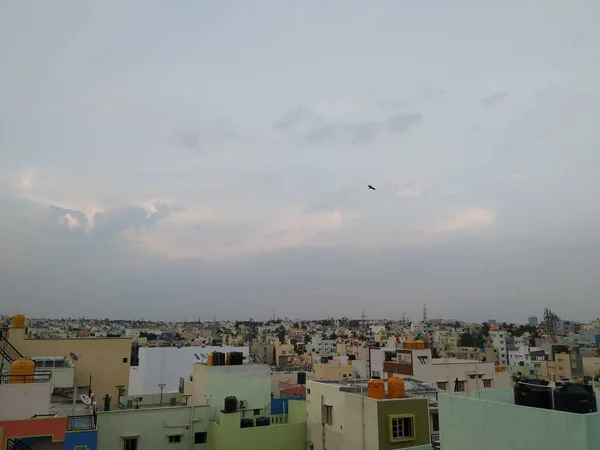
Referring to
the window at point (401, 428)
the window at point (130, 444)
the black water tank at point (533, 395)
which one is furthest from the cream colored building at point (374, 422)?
the window at point (130, 444)

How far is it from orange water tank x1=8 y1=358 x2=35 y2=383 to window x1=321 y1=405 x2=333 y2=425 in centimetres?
1367

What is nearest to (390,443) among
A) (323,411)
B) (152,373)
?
(323,411)

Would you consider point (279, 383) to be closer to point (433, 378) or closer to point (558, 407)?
point (433, 378)

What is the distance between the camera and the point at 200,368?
29.8 meters

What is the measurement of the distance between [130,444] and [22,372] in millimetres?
6887

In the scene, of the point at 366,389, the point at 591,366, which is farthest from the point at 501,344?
the point at 366,389

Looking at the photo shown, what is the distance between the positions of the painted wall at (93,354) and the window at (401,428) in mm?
22500

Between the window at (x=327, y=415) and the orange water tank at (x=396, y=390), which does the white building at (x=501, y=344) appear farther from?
the orange water tank at (x=396, y=390)

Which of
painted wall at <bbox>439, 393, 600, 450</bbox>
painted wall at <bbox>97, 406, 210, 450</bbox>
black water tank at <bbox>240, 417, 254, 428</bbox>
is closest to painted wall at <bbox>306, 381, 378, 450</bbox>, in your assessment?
black water tank at <bbox>240, 417, 254, 428</bbox>

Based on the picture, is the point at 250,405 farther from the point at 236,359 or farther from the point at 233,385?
the point at 236,359

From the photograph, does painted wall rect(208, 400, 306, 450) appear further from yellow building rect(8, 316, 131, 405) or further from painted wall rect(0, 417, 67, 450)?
yellow building rect(8, 316, 131, 405)

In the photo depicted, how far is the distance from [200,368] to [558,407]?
73.0 feet

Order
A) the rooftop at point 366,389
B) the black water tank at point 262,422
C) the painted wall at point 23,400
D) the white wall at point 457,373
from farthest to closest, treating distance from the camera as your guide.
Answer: the white wall at point 457,373, the black water tank at point 262,422, the rooftop at point 366,389, the painted wall at point 23,400

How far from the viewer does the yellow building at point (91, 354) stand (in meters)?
35.4
